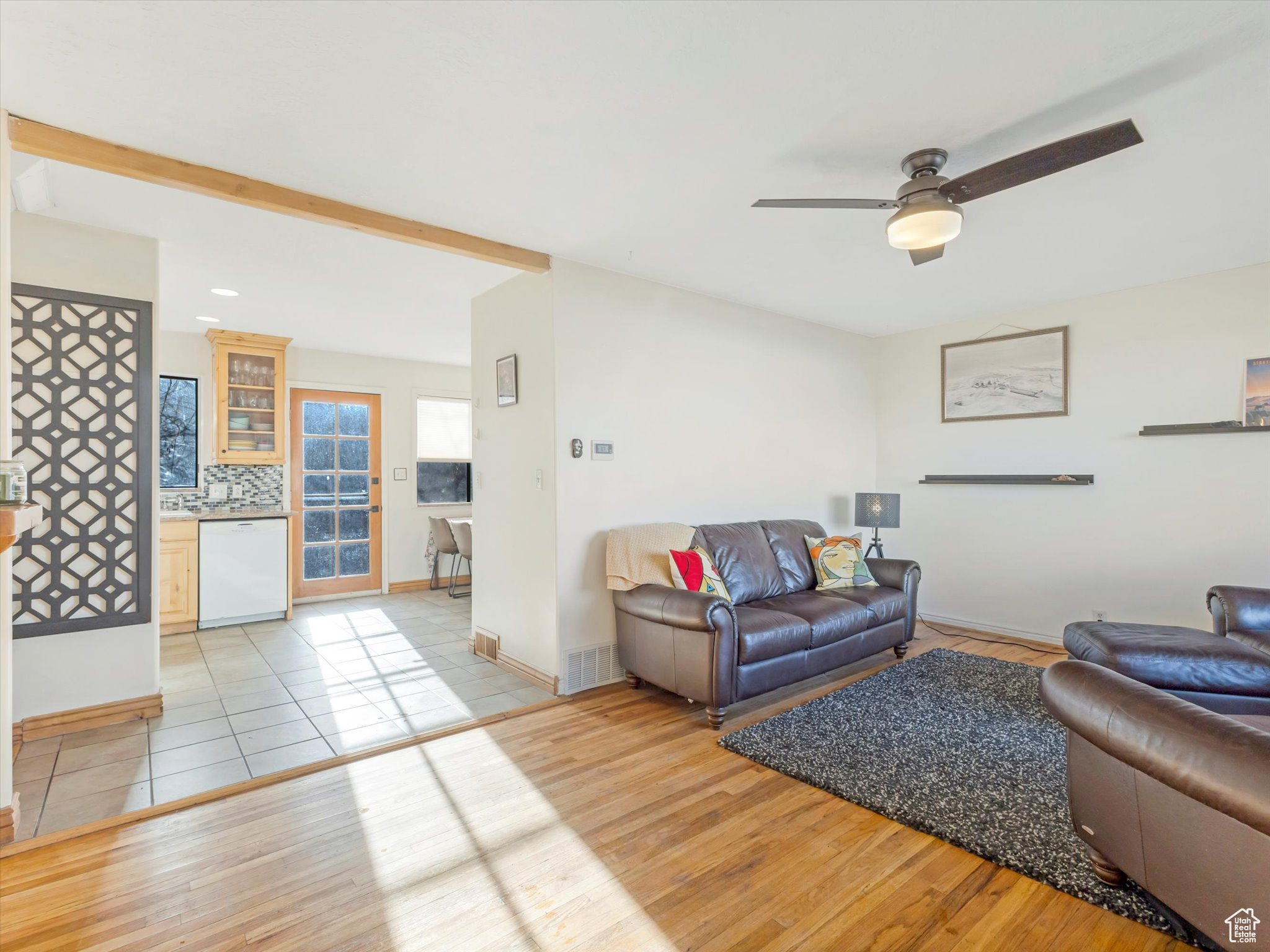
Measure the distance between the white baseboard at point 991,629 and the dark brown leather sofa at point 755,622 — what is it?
1143 mm

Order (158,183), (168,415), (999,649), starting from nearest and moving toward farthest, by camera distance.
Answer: (158,183)
(999,649)
(168,415)

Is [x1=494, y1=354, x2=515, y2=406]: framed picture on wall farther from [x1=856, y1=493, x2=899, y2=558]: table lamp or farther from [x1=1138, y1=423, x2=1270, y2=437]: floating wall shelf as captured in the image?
[x1=1138, y1=423, x2=1270, y2=437]: floating wall shelf

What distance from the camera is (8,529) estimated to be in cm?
183

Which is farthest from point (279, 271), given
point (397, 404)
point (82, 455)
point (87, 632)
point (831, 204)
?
point (831, 204)

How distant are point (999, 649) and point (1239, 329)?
99.7 inches

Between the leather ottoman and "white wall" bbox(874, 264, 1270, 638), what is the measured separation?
4.71 feet

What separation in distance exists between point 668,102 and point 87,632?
3.68m

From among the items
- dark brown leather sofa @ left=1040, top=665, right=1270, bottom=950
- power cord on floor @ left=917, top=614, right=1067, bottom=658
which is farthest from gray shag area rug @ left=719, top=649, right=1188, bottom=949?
power cord on floor @ left=917, top=614, right=1067, bottom=658

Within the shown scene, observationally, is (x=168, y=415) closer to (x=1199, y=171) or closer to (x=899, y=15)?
(x=899, y=15)

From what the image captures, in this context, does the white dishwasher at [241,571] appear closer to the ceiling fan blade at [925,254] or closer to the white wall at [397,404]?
the white wall at [397,404]

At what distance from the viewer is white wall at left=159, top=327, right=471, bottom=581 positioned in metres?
6.21

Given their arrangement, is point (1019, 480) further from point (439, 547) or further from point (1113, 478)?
point (439, 547)

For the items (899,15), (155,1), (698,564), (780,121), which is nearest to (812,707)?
(698,564)

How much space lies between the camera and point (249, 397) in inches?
224
